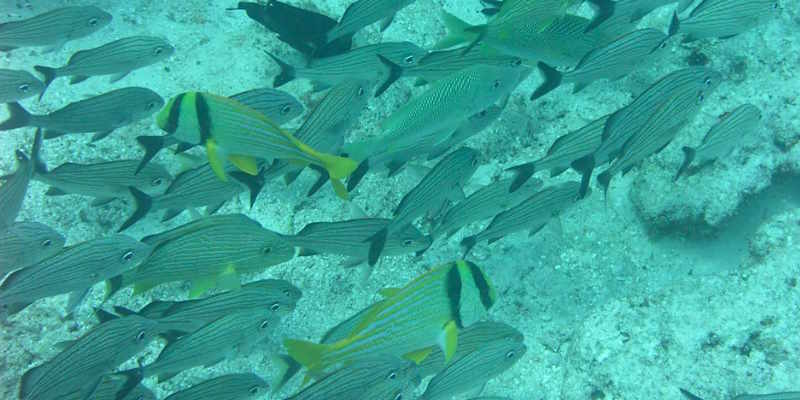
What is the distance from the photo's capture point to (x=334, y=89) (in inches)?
145

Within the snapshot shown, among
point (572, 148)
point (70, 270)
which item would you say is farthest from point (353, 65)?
point (70, 270)

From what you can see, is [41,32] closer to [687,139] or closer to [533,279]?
[533,279]

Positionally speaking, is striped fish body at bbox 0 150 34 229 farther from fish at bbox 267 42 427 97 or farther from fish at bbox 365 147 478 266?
fish at bbox 365 147 478 266

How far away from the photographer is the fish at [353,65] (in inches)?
166

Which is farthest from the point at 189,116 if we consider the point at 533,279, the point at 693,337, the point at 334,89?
the point at 693,337

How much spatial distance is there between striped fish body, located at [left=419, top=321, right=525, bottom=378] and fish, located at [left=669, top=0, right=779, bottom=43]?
3.06 m

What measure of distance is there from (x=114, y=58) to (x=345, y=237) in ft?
9.89

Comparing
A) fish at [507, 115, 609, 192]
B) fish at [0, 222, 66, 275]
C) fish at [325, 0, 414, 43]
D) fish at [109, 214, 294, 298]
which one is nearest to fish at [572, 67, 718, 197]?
fish at [507, 115, 609, 192]

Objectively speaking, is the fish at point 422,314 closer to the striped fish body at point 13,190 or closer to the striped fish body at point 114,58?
the striped fish body at point 13,190

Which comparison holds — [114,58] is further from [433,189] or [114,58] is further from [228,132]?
[433,189]

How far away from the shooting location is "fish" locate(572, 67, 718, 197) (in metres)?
3.23

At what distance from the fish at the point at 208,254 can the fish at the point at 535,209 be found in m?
1.57

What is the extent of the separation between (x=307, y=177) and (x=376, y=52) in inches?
64.9

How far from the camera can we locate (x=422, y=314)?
228cm
